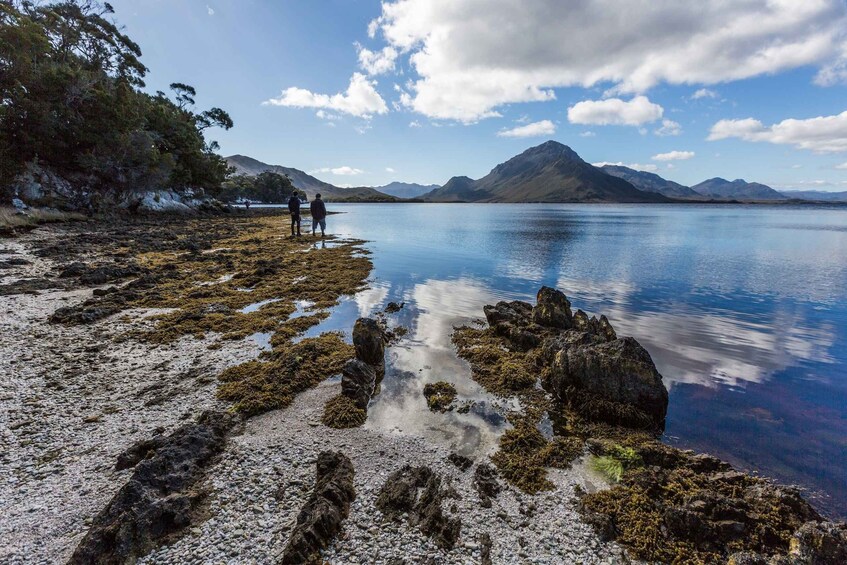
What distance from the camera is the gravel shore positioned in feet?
15.2

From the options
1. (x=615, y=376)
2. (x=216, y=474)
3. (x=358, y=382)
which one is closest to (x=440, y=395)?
(x=358, y=382)

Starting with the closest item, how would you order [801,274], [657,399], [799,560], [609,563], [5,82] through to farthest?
[799,560], [609,563], [657,399], [801,274], [5,82]

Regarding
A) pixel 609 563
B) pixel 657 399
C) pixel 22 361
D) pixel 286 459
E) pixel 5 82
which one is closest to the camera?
pixel 609 563

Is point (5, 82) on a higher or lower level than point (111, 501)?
higher

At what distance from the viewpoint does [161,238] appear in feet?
102

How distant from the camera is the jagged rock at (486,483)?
561 cm

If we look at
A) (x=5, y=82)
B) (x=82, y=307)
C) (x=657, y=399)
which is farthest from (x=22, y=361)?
(x=5, y=82)

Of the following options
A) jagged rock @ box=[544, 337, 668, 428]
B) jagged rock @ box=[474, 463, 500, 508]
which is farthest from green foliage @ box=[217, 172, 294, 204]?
jagged rock @ box=[474, 463, 500, 508]

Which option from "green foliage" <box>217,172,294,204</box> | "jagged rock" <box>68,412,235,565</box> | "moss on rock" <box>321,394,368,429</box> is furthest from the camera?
"green foliage" <box>217,172,294,204</box>

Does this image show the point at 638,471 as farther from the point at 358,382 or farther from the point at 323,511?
the point at 358,382

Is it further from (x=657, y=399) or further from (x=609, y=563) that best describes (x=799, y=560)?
(x=657, y=399)

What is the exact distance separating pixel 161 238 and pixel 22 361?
26023mm

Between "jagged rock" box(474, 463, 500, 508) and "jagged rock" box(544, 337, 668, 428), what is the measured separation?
3.27m

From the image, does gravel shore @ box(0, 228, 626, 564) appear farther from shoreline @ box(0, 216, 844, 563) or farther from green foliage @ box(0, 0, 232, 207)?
green foliage @ box(0, 0, 232, 207)
